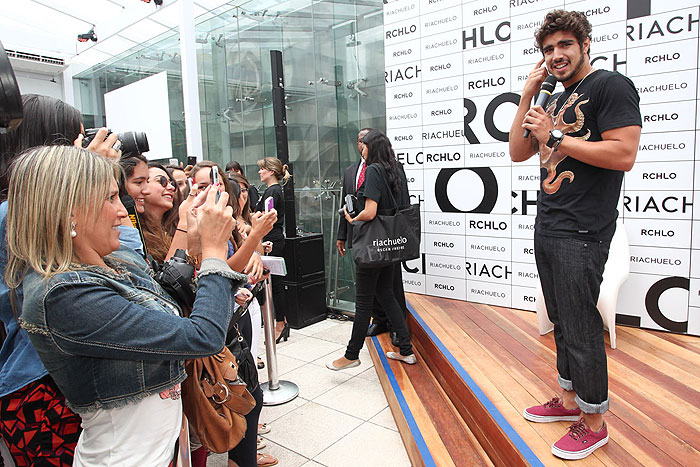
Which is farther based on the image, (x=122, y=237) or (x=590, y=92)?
(x=590, y=92)

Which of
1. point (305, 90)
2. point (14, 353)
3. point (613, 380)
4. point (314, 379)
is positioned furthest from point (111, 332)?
point (305, 90)

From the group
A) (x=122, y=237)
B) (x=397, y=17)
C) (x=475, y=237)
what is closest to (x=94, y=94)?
(x=397, y=17)

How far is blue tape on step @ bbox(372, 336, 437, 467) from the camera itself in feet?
6.70

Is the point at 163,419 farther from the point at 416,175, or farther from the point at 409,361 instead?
the point at 416,175

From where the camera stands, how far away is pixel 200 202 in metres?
1.40

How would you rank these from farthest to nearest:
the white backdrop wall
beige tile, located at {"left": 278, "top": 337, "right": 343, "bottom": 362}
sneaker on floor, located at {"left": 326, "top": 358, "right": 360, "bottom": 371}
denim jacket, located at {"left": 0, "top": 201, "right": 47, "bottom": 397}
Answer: beige tile, located at {"left": 278, "top": 337, "right": 343, "bottom": 362}
sneaker on floor, located at {"left": 326, "top": 358, "right": 360, "bottom": 371}
the white backdrop wall
denim jacket, located at {"left": 0, "top": 201, "right": 47, "bottom": 397}

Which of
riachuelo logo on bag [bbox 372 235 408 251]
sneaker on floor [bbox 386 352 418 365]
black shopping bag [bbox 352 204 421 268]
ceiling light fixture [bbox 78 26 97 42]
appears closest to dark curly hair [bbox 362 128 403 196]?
black shopping bag [bbox 352 204 421 268]

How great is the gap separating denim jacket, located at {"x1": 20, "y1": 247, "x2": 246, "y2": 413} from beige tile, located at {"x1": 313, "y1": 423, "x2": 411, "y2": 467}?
1.39m

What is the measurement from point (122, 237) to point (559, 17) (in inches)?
64.4

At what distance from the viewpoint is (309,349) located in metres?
3.76

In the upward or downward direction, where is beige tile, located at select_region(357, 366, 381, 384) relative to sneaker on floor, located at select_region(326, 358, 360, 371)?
downward

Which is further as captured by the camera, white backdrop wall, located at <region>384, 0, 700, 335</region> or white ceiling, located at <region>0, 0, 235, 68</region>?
white ceiling, located at <region>0, 0, 235, 68</region>

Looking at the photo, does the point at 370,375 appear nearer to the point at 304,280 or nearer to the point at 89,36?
Result: the point at 304,280

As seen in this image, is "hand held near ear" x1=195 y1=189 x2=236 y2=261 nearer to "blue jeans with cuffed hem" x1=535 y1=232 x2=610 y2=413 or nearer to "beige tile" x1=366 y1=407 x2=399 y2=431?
"blue jeans with cuffed hem" x1=535 y1=232 x2=610 y2=413
